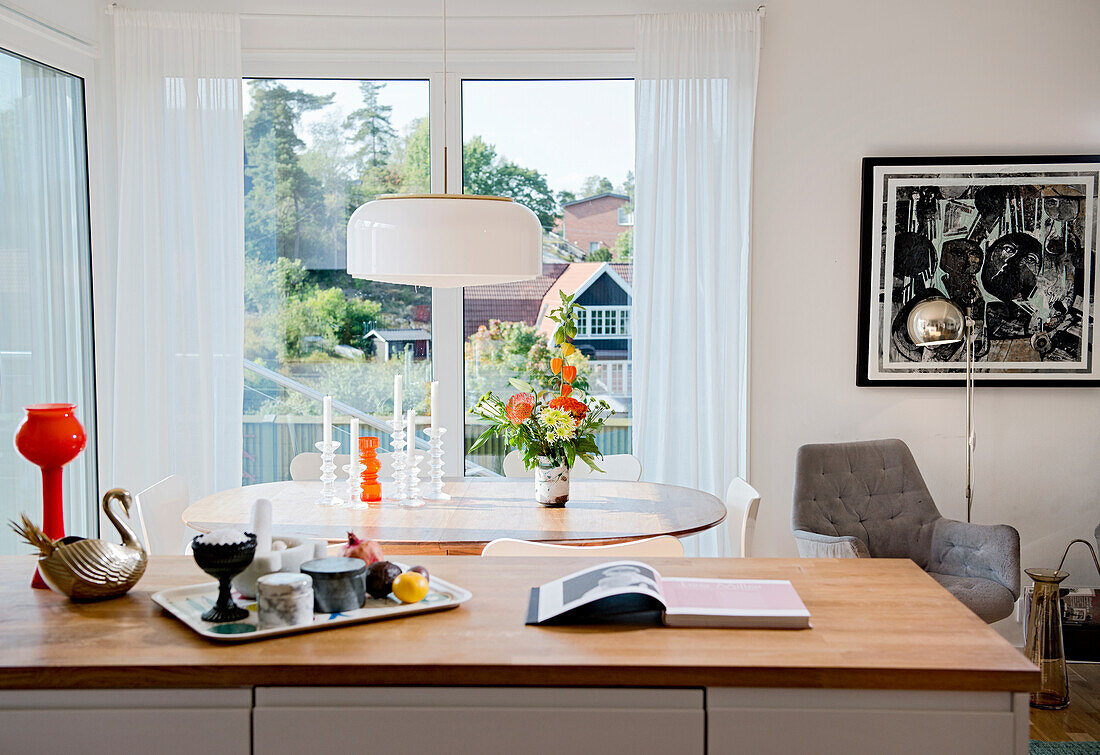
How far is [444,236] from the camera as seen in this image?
2479mm

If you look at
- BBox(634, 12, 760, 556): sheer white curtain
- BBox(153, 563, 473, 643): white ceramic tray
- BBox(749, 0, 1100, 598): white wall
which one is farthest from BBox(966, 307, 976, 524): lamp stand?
BBox(153, 563, 473, 643): white ceramic tray

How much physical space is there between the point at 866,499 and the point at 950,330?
30.6 inches

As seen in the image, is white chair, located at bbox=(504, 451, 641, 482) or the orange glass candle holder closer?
the orange glass candle holder

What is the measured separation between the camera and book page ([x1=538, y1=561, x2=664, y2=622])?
161 centimetres

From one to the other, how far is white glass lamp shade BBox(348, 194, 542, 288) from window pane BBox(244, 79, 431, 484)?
1.83 metres

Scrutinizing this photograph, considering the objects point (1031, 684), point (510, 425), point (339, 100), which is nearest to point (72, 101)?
point (339, 100)

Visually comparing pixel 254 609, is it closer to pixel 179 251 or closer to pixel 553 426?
pixel 553 426

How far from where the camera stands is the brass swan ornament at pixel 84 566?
1.71 meters

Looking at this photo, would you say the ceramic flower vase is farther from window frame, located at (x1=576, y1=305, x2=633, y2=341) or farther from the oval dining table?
window frame, located at (x1=576, y1=305, x2=633, y2=341)

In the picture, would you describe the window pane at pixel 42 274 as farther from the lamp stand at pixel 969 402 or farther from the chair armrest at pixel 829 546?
the lamp stand at pixel 969 402

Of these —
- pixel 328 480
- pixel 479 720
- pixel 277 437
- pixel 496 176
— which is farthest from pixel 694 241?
pixel 479 720

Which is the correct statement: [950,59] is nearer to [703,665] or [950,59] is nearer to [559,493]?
[559,493]

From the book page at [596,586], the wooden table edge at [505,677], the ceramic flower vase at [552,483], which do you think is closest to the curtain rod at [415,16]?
the ceramic flower vase at [552,483]

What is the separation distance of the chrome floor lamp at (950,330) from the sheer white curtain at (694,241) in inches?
28.6
